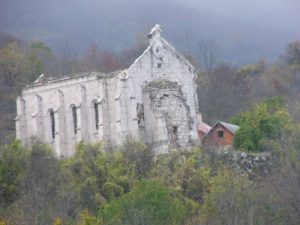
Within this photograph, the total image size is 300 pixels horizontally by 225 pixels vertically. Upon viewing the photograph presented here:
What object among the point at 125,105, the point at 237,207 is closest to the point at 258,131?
the point at 125,105

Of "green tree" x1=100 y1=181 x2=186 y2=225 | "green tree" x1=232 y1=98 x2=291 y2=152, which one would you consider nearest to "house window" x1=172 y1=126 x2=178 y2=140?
"green tree" x1=232 y1=98 x2=291 y2=152

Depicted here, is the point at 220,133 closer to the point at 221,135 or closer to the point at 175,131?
the point at 221,135

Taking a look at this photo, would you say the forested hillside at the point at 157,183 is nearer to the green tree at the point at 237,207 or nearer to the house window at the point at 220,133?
the green tree at the point at 237,207

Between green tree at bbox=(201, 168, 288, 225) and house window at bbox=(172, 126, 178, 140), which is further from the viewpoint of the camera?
house window at bbox=(172, 126, 178, 140)

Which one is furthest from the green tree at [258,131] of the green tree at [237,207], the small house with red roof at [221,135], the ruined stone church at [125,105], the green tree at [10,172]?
the green tree at [10,172]

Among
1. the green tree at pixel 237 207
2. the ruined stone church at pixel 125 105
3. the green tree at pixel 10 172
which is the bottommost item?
the green tree at pixel 237 207

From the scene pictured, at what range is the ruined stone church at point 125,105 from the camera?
56.9 metres

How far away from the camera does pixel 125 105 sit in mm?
56938

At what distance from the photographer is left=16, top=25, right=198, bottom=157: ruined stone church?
56875 millimetres

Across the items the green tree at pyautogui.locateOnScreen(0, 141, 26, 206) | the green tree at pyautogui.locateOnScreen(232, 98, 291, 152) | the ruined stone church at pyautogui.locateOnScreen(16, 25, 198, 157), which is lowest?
the green tree at pyautogui.locateOnScreen(0, 141, 26, 206)

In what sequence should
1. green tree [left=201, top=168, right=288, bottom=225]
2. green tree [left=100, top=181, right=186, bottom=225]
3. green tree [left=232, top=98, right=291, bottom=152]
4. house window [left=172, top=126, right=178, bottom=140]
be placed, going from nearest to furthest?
green tree [left=100, top=181, right=186, bottom=225] → green tree [left=201, top=168, right=288, bottom=225] → green tree [left=232, top=98, right=291, bottom=152] → house window [left=172, top=126, right=178, bottom=140]

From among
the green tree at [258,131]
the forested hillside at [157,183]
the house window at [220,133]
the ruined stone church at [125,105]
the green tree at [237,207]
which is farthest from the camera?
the house window at [220,133]

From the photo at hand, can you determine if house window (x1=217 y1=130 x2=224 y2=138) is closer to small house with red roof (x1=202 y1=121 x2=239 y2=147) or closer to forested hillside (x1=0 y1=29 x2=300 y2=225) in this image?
small house with red roof (x1=202 y1=121 x2=239 y2=147)

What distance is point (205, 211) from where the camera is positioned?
41500 millimetres
